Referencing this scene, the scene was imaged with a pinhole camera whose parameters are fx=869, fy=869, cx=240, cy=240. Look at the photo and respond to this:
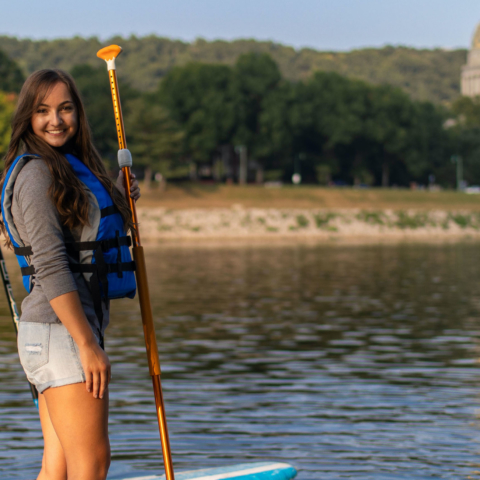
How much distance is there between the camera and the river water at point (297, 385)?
281 inches

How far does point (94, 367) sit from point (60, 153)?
0.99 meters

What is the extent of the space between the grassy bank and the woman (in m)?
63.9

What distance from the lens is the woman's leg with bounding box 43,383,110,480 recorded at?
364 centimetres

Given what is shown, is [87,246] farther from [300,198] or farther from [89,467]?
[300,198]

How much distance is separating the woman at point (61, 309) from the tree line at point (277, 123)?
80.4 m

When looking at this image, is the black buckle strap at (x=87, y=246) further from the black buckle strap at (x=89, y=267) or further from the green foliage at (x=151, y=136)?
the green foliage at (x=151, y=136)

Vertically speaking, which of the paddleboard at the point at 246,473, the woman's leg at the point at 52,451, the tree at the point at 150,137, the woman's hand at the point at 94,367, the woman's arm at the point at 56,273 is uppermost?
the tree at the point at 150,137

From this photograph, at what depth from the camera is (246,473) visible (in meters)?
5.50

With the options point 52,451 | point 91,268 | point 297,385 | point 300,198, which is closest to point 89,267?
point 91,268

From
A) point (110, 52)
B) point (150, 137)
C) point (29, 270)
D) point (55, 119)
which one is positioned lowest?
point (29, 270)

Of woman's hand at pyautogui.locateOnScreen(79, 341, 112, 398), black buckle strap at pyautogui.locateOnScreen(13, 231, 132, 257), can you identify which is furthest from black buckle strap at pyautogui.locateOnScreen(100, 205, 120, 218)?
woman's hand at pyautogui.locateOnScreen(79, 341, 112, 398)

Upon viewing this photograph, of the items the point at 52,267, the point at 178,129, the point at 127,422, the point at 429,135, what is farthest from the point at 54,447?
the point at 429,135

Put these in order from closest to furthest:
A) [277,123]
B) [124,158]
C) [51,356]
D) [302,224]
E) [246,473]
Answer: [51,356], [124,158], [246,473], [302,224], [277,123]

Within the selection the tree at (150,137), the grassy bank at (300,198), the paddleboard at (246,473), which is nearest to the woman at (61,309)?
the paddleboard at (246,473)
